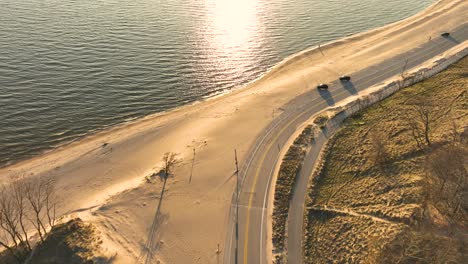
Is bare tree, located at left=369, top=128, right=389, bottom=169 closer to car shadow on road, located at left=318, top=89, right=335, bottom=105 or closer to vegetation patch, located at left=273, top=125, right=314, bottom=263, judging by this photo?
vegetation patch, located at left=273, top=125, right=314, bottom=263

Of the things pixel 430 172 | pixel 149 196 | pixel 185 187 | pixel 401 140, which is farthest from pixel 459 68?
pixel 149 196

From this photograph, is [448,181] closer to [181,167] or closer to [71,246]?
[181,167]

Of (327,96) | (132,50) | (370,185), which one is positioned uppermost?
(132,50)

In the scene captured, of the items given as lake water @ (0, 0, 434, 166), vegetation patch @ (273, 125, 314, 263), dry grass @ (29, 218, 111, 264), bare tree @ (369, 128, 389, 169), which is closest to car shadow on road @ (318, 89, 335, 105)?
vegetation patch @ (273, 125, 314, 263)

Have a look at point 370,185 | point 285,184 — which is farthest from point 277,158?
point 370,185

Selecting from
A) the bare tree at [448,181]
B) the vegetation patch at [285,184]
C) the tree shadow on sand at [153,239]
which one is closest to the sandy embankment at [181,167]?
the tree shadow on sand at [153,239]

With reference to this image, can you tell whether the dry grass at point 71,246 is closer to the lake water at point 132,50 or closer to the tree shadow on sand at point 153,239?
the tree shadow on sand at point 153,239
